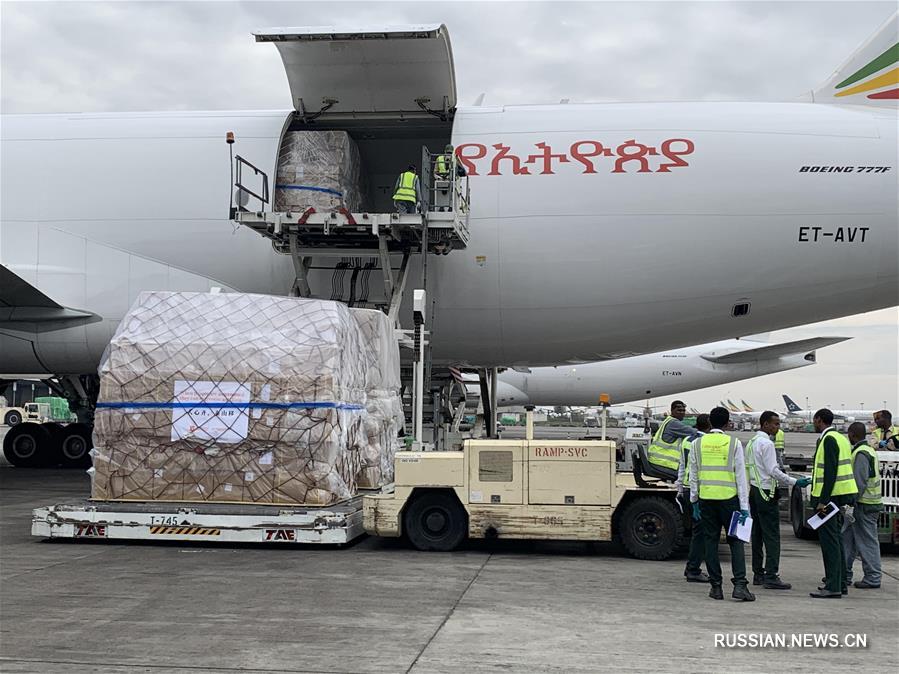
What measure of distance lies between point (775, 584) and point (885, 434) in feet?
23.8

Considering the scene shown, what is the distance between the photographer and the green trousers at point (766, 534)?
9.08 meters

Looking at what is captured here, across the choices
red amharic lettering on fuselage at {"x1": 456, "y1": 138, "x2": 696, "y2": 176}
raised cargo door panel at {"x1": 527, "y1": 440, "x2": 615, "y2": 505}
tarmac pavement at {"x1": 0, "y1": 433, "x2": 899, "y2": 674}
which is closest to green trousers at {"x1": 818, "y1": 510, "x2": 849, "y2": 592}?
tarmac pavement at {"x1": 0, "y1": 433, "x2": 899, "y2": 674}

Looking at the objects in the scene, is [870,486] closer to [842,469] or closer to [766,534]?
[842,469]

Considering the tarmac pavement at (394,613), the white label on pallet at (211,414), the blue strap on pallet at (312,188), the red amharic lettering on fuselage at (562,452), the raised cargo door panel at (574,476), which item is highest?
the blue strap on pallet at (312,188)

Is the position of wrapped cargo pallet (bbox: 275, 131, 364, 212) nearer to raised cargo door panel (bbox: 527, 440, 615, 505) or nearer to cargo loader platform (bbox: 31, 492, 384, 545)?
cargo loader platform (bbox: 31, 492, 384, 545)

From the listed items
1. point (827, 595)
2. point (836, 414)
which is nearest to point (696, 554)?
point (827, 595)

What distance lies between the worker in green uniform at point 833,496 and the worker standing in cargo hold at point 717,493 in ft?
2.68

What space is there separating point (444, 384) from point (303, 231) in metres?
7.03

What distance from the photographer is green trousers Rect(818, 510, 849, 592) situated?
8.58 meters

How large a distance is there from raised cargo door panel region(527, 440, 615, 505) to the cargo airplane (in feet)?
15.6

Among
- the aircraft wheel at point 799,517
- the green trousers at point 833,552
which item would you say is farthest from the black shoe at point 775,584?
the aircraft wheel at point 799,517

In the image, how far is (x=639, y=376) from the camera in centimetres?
5141

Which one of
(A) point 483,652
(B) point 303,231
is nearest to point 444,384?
(B) point 303,231

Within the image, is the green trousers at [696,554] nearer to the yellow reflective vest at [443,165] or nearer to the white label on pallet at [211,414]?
the white label on pallet at [211,414]
